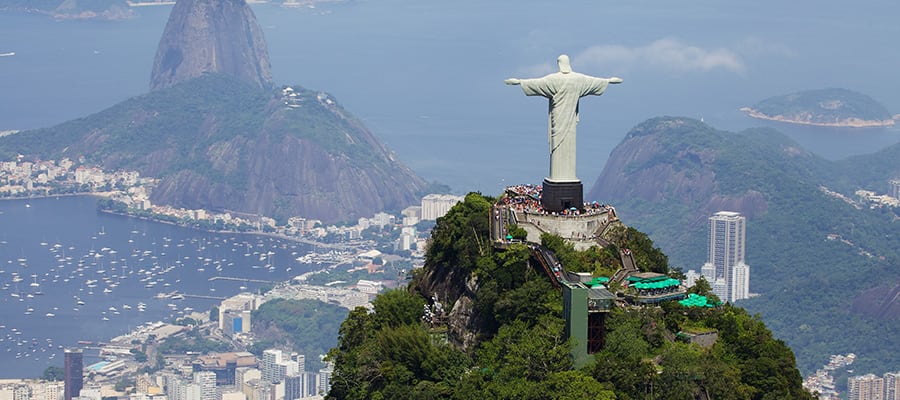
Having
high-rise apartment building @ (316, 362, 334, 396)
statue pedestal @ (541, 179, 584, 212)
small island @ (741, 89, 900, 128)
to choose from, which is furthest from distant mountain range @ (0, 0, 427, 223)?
statue pedestal @ (541, 179, 584, 212)

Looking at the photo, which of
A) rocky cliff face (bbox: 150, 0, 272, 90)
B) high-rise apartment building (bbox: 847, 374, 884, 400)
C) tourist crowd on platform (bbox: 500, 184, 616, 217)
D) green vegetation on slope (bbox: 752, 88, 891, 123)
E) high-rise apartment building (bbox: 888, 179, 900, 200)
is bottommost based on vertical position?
high-rise apartment building (bbox: 847, 374, 884, 400)

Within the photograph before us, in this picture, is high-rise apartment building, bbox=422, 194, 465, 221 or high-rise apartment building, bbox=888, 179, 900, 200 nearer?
high-rise apartment building, bbox=888, 179, 900, 200

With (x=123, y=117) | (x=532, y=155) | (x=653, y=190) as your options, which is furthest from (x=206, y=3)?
(x=653, y=190)

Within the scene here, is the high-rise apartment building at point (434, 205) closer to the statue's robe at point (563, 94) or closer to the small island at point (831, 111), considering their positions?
the small island at point (831, 111)

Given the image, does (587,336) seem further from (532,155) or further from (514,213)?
(532,155)

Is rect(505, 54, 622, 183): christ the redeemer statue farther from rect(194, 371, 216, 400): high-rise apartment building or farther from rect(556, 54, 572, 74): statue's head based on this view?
rect(194, 371, 216, 400): high-rise apartment building

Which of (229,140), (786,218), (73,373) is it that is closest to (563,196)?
(73,373)
